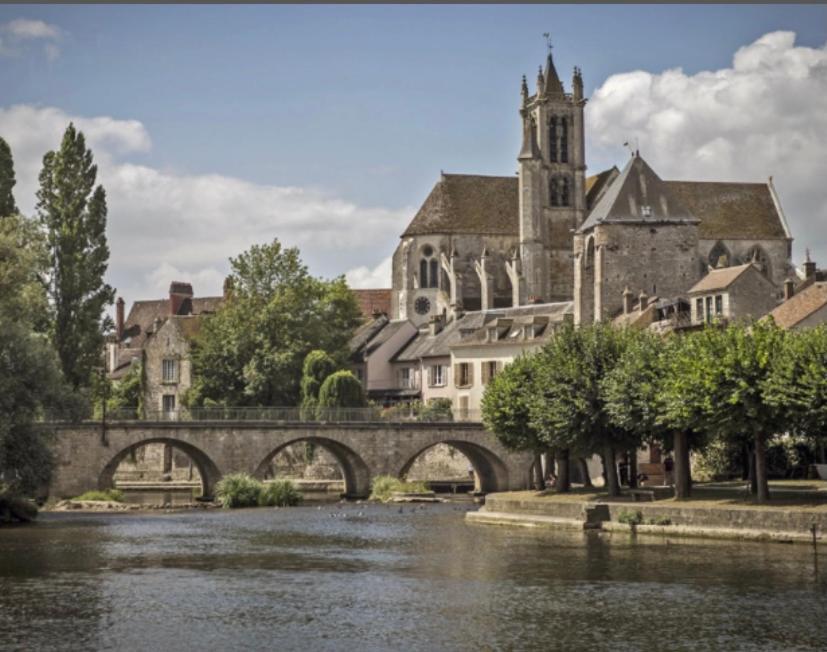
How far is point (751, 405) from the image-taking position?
50594mm

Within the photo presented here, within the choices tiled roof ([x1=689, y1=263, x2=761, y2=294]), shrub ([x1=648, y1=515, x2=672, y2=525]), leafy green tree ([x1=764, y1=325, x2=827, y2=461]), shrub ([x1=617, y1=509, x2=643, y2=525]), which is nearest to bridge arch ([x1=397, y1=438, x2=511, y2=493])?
tiled roof ([x1=689, y1=263, x2=761, y2=294])

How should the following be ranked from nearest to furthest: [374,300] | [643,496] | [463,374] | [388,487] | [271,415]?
1. [643,496]
2. [388,487]
3. [271,415]
4. [463,374]
5. [374,300]

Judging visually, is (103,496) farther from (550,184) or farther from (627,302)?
(550,184)

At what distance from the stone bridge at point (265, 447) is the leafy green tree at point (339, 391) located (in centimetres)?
921

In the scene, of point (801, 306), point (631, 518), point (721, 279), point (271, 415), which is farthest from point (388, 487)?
point (631, 518)

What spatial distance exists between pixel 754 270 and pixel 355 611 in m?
50.0

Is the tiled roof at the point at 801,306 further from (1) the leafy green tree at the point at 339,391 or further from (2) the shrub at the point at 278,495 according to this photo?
(1) the leafy green tree at the point at 339,391

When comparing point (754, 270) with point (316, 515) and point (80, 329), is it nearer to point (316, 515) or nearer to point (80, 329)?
point (316, 515)

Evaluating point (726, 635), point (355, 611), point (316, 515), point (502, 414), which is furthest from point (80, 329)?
point (726, 635)

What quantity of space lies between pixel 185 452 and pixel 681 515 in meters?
33.8

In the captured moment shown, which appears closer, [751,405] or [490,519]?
Result: [751,405]

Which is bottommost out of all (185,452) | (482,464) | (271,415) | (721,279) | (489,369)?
(482,464)

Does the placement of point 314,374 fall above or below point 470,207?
below

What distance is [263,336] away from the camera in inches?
3807
